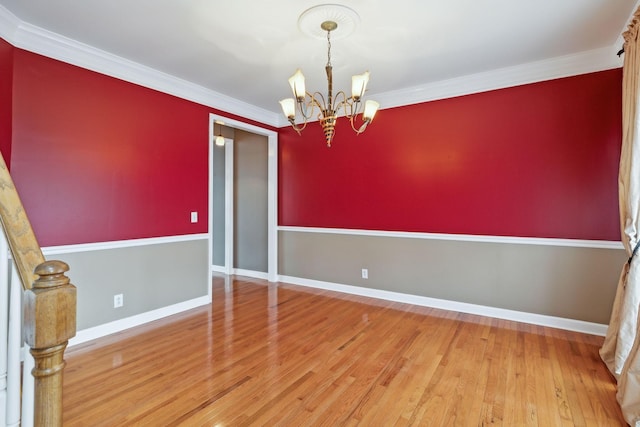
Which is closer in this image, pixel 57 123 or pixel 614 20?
pixel 614 20

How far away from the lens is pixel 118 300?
3.22m

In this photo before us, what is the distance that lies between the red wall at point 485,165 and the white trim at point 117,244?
1839 mm

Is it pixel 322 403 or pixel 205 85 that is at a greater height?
pixel 205 85

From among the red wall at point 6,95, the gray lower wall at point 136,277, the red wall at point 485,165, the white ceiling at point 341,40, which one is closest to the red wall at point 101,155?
the red wall at point 6,95

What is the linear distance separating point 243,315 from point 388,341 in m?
1.64

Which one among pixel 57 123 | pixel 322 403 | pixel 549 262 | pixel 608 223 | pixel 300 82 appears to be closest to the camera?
pixel 322 403

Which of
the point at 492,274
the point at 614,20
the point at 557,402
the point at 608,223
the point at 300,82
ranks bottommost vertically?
the point at 557,402

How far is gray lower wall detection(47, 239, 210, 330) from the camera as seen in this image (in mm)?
2973

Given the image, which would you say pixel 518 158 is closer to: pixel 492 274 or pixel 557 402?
pixel 492 274

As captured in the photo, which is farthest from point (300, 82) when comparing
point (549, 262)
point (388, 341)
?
point (549, 262)

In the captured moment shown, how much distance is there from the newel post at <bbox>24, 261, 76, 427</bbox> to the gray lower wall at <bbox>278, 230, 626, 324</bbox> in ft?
12.2

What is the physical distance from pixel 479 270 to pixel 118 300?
3.88 meters

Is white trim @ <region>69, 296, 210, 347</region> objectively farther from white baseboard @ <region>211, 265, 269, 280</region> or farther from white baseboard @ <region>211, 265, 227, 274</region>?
white baseboard @ <region>211, 265, 227, 274</region>

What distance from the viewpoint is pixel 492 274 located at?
3.59m
